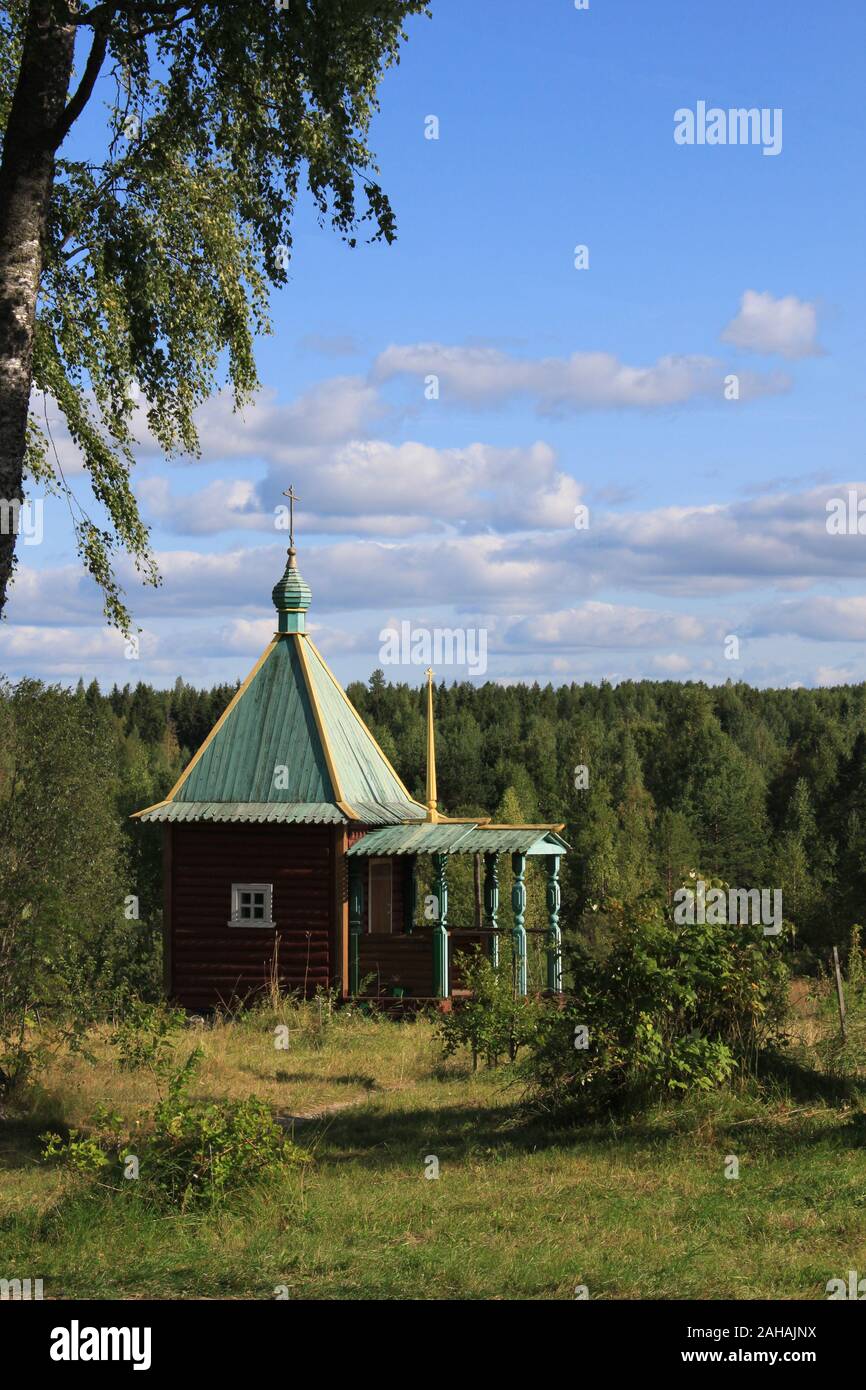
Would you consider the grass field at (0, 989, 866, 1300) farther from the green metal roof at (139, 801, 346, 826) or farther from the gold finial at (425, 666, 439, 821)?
the gold finial at (425, 666, 439, 821)

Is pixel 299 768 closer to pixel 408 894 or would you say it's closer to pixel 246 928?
pixel 246 928

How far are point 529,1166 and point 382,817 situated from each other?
1266cm

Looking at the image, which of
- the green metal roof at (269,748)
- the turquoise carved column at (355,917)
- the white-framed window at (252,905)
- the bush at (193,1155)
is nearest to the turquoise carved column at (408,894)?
the turquoise carved column at (355,917)

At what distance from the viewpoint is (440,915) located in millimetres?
20734

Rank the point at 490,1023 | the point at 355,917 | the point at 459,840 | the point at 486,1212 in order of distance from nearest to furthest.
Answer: the point at 486,1212
the point at 490,1023
the point at 459,840
the point at 355,917

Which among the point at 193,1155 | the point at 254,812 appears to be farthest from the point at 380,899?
the point at 193,1155

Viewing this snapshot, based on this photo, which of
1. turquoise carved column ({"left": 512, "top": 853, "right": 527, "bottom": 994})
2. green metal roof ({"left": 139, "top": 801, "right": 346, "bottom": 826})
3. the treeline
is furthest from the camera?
green metal roof ({"left": 139, "top": 801, "right": 346, "bottom": 826})

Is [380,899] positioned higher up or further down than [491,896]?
further down

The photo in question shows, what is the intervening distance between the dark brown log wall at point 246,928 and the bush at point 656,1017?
1026 centimetres

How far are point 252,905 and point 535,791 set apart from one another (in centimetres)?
5915

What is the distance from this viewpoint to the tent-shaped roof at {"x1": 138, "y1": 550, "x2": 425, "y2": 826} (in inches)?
869

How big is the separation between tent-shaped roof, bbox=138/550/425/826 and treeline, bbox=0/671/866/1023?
2.31 m

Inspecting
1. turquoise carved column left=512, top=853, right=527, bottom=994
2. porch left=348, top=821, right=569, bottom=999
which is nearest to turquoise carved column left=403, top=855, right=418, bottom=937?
porch left=348, top=821, right=569, bottom=999
